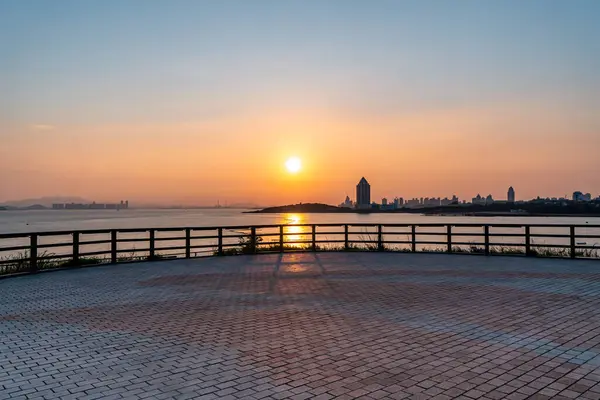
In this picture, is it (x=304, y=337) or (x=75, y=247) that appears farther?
(x=75, y=247)

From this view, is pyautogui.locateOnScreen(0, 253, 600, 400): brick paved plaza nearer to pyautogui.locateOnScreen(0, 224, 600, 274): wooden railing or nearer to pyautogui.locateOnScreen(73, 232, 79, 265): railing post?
pyautogui.locateOnScreen(0, 224, 600, 274): wooden railing

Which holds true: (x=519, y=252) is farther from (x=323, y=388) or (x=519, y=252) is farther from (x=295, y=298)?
(x=323, y=388)

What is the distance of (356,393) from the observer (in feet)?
16.0

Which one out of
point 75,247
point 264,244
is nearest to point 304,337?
point 75,247

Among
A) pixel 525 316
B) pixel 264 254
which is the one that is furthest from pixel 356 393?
pixel 264 254

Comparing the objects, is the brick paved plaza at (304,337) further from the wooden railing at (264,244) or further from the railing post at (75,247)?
the railing post at (75,247)

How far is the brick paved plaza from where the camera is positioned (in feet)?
16.9

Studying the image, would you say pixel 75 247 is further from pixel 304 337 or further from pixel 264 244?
pixel 304 337

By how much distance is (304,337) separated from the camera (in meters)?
7.07

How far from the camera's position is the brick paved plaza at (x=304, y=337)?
5.14 m

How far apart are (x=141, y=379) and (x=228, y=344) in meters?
1.59

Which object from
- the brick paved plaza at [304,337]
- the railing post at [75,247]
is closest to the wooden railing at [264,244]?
the railing post at [75,247]

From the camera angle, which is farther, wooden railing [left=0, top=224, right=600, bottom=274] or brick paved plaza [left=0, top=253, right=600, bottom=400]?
wooden railing [left=0, top=224, right=600, bottom=274]

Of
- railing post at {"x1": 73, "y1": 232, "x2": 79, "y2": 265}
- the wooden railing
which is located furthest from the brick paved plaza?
railing post at {"x1": 73, "y1": 232, "x2": 79, "y2": 265}
